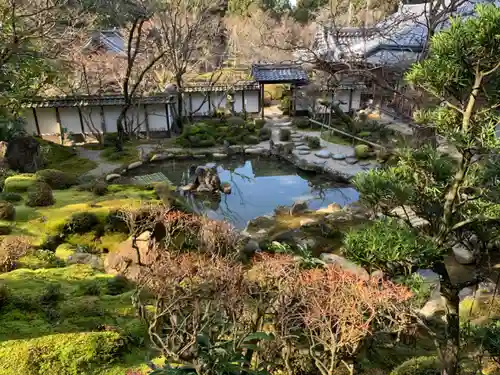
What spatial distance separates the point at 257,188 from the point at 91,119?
10.7 metres

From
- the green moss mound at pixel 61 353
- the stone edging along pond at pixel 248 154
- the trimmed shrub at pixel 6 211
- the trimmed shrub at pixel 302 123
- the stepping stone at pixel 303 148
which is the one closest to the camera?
the green moss mound at pixel 61 353

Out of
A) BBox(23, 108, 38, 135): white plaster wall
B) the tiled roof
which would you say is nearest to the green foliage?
BBox(23, 108, 38, 135): white plaster wall

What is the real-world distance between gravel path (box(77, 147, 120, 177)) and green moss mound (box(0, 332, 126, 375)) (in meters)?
12.5

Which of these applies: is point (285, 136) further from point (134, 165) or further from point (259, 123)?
point (134, 165)

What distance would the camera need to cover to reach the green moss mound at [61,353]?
215 inches

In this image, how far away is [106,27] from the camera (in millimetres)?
30625

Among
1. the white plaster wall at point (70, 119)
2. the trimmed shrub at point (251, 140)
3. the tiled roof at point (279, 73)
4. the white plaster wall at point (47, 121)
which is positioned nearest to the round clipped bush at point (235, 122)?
the trimmed shrub at point (251, 140)

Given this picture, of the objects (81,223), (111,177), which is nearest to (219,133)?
(111,177)

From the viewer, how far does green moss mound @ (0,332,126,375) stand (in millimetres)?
5461

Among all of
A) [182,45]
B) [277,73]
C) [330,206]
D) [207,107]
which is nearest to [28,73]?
[182,45]

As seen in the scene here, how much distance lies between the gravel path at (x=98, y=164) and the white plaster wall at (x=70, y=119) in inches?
77.1

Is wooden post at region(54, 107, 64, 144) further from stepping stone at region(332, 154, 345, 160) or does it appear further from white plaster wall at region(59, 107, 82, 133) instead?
stepping stone at region(332, 154, 345, 160)

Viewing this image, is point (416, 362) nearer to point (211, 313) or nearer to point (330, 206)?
point (211, 313)

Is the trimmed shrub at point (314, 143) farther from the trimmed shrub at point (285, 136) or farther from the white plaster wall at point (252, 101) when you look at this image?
the white plaster wall at point (252, 101)
